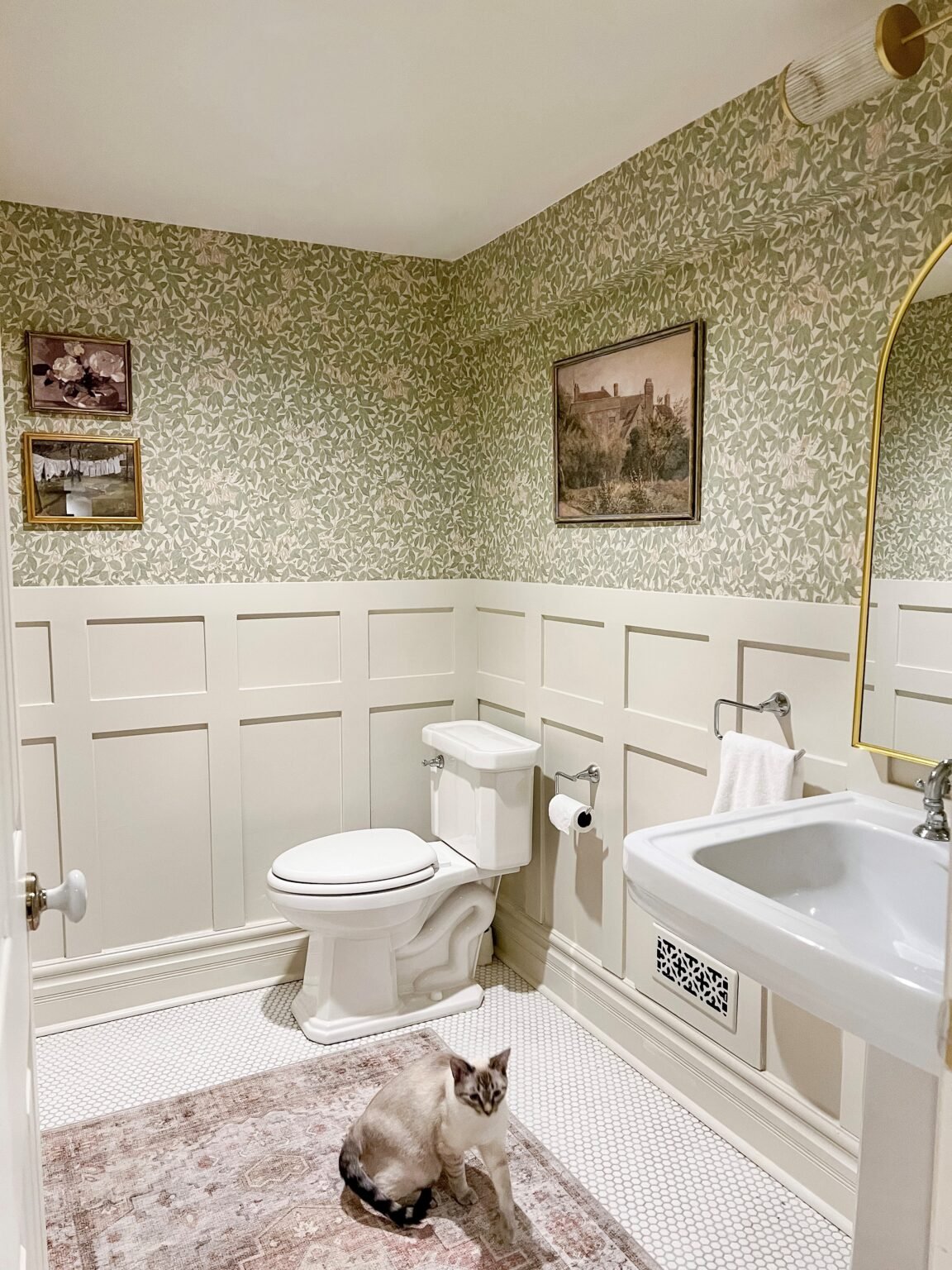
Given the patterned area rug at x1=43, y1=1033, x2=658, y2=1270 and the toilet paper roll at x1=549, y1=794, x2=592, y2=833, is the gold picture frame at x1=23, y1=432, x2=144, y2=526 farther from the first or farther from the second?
the patterned area rug at x1=43, y1=1033, x2=658, y2=1270

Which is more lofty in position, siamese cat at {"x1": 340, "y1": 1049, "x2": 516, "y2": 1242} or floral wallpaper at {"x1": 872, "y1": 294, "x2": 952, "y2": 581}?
floral wallpaper at {"x1": 872, "y1": 294, "x2": 952, "y2": 581}

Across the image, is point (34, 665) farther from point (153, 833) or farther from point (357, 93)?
point (357, 93)

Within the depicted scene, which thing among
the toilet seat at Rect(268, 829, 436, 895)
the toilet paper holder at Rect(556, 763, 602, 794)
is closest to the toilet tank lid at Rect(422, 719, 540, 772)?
the toilet paper holder at Rect(556, 763, 602, 794)

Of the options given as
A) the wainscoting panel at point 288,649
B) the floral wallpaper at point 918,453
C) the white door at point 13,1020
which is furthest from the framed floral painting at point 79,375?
the floral wallpaper at point 918,453

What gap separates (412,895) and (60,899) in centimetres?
156

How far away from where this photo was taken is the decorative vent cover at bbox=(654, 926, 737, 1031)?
2174 millimetres

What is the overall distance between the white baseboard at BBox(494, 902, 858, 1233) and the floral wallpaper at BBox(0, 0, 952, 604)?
44.4 inches

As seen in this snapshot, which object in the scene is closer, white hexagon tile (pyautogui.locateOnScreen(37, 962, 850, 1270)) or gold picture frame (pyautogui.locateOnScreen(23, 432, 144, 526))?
white hexagon tile (pyautogui.locateOnScreen(37, 962, 850, 1270))

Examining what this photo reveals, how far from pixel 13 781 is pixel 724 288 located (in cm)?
186

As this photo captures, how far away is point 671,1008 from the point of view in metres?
2.37

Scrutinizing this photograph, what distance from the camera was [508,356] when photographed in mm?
3029

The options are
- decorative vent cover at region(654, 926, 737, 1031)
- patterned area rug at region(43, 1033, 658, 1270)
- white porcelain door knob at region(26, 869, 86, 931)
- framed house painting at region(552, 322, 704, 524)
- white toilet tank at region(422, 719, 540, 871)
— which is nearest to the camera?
white porcelain door knob at region(26, 869, 86, 931)

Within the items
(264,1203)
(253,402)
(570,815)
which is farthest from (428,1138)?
(253,402)

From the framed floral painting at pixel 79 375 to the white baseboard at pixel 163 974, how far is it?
5.38 ft
